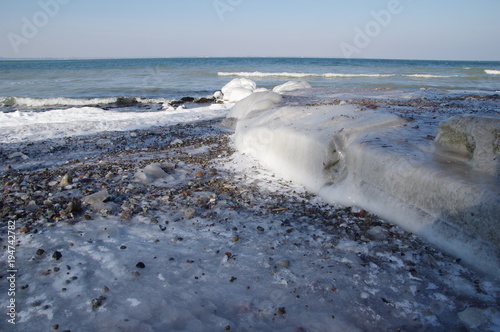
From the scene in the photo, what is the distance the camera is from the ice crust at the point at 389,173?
206cm

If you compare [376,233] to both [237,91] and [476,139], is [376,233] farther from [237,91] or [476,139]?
[237,91]

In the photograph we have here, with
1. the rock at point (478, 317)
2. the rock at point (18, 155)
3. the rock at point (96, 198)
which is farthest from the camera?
the rock at point (18, 155)

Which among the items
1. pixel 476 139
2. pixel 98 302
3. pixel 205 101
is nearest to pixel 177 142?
pixel 98 302

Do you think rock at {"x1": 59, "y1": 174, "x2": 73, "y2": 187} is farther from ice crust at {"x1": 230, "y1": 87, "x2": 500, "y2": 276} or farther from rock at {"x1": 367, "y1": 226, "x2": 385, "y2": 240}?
rock at {"x1": 367, "y1": 226, "x2": 385, "y2": 240}

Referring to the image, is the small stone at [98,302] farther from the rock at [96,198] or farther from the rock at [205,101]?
the rock at [205,101]

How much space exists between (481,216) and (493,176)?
47 cm

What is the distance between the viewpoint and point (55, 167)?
14.1 feet

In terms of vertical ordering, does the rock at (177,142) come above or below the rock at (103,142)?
above

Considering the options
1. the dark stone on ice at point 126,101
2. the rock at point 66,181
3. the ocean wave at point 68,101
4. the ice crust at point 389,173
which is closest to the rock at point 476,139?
the ice crust at point 389,173

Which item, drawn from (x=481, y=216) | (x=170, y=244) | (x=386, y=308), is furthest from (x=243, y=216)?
(x=481, y=216)

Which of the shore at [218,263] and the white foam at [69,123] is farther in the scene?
the white foam at [69,123]

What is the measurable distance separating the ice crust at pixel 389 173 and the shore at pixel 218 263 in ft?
0.42

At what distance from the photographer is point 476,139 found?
262cm

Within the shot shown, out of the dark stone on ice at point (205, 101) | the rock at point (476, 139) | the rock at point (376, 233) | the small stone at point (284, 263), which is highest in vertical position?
the rock at point (476, 139)
